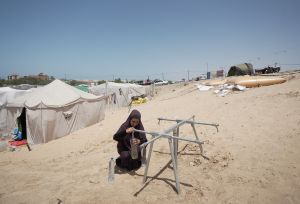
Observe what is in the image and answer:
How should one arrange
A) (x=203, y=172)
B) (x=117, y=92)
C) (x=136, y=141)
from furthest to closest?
(x=117, y=92), (x=136, y=141), (x=203, y=172)

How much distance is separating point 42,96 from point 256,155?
945cm

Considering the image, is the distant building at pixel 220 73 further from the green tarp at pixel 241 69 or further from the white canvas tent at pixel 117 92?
A: the white canvas tent at pixel 117 92

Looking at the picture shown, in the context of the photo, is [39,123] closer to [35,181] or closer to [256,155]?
[35,181]

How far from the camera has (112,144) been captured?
268 inches

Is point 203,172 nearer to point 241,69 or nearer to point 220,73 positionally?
point 241,69

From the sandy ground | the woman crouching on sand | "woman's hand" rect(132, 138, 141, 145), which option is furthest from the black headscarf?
the sandy ground

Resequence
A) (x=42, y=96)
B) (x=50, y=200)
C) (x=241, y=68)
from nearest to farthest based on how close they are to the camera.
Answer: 1. (x=50, y=200)
2. (x=42, y=96)
3. (x=241, y=68)

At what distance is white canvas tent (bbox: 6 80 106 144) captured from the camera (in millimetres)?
9234

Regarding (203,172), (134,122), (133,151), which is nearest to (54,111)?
(134,122)

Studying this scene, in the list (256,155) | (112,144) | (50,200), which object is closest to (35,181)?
(50,200)

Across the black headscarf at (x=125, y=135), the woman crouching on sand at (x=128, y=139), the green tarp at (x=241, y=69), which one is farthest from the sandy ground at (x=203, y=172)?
the green tarp at (x=241, y=69)

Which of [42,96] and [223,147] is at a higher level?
[42,96]

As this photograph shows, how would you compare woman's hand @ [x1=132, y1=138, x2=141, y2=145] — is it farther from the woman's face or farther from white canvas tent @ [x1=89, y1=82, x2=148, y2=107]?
white canvas tent @ [x1=89, y1=82, x2=148, y2=107]

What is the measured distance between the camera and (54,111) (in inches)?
380
